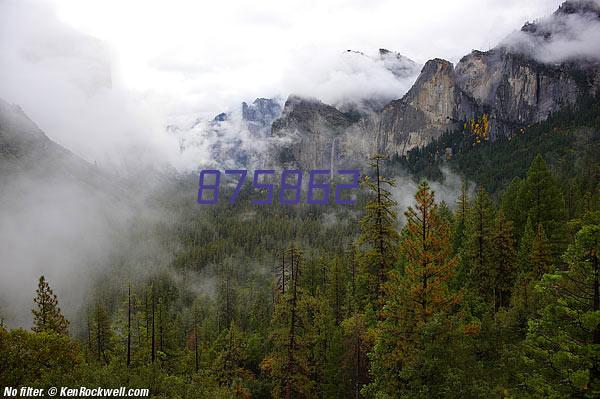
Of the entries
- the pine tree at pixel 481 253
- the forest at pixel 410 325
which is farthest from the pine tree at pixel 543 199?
the pine tree at pixel 481 253

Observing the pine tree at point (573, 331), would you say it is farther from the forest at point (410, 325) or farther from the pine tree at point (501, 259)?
the pine tree at point (501, 259)

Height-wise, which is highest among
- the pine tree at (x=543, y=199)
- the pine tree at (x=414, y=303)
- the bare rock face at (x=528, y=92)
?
the bare rock face at (x=528, y=92)

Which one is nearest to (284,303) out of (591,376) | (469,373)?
(469,373)

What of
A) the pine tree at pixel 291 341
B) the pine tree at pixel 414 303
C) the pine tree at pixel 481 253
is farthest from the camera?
the pine tree at pixel 481 253

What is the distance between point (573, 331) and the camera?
37.6 ft

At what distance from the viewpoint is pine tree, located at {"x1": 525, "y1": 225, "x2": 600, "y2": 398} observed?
415 inches

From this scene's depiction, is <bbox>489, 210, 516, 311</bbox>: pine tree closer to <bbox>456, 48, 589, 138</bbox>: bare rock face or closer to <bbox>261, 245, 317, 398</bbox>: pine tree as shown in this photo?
<bbox>261, 245, 317, 398</bbox>: pine tree

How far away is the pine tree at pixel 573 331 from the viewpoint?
1053 cm

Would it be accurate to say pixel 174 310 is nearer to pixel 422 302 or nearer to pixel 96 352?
pixel 96 352

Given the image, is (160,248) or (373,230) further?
(160,248)

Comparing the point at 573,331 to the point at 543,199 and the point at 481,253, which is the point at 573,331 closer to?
the point at 481,253

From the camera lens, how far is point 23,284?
16975 centimetres

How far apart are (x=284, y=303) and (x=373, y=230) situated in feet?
22.5

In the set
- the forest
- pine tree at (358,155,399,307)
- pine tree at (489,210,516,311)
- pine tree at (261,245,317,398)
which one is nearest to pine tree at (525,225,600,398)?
the forest
